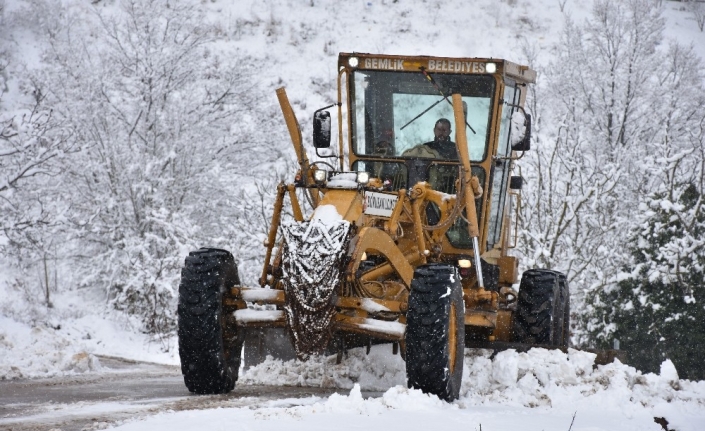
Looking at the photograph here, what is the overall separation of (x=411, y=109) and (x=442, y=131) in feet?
1.20

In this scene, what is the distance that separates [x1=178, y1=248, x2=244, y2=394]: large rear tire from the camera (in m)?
7.45

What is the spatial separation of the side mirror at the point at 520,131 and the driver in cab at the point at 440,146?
0.68 m

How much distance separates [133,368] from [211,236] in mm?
9180

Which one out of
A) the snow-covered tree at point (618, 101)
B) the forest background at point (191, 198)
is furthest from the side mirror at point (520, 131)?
the snow-covered tree at point (618, 101)

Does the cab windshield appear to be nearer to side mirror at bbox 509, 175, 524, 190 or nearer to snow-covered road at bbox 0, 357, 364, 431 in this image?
side mirror at bbox 509, 175, 524, 190

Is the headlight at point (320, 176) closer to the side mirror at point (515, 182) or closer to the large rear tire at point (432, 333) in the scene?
the large rear tire at point (432, 333)

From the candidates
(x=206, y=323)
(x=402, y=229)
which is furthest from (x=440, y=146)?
(x=206, y=323)

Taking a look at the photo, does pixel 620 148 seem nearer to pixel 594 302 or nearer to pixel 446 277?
pixel 594 302

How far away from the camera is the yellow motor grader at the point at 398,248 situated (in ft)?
22.7

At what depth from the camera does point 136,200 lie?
65.1ft

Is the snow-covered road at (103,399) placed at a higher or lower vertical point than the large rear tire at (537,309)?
lower

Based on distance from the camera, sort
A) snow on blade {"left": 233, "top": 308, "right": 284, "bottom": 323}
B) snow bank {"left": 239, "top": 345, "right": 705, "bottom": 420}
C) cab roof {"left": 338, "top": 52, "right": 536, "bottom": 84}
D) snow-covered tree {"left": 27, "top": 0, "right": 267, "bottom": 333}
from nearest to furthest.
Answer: snow bank {"left": 239, "top": 345, "right": 705, "bottom": 420}
snow on blade {"left": 233, "top": 308, "right": 284, "bottom": 323}
cab roof {"left": 338, "top": 52, "right": 536, "bottom": 84}
snow-covered tree {"left": 27, "top": 0, "right": 267, "bottom": 333}

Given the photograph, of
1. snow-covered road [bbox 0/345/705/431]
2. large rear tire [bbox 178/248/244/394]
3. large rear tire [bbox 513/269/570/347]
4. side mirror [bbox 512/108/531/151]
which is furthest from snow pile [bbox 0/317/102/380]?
side mirror [bbox 512/108/531/151]

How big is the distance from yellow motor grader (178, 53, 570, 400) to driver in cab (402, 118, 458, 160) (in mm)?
12
